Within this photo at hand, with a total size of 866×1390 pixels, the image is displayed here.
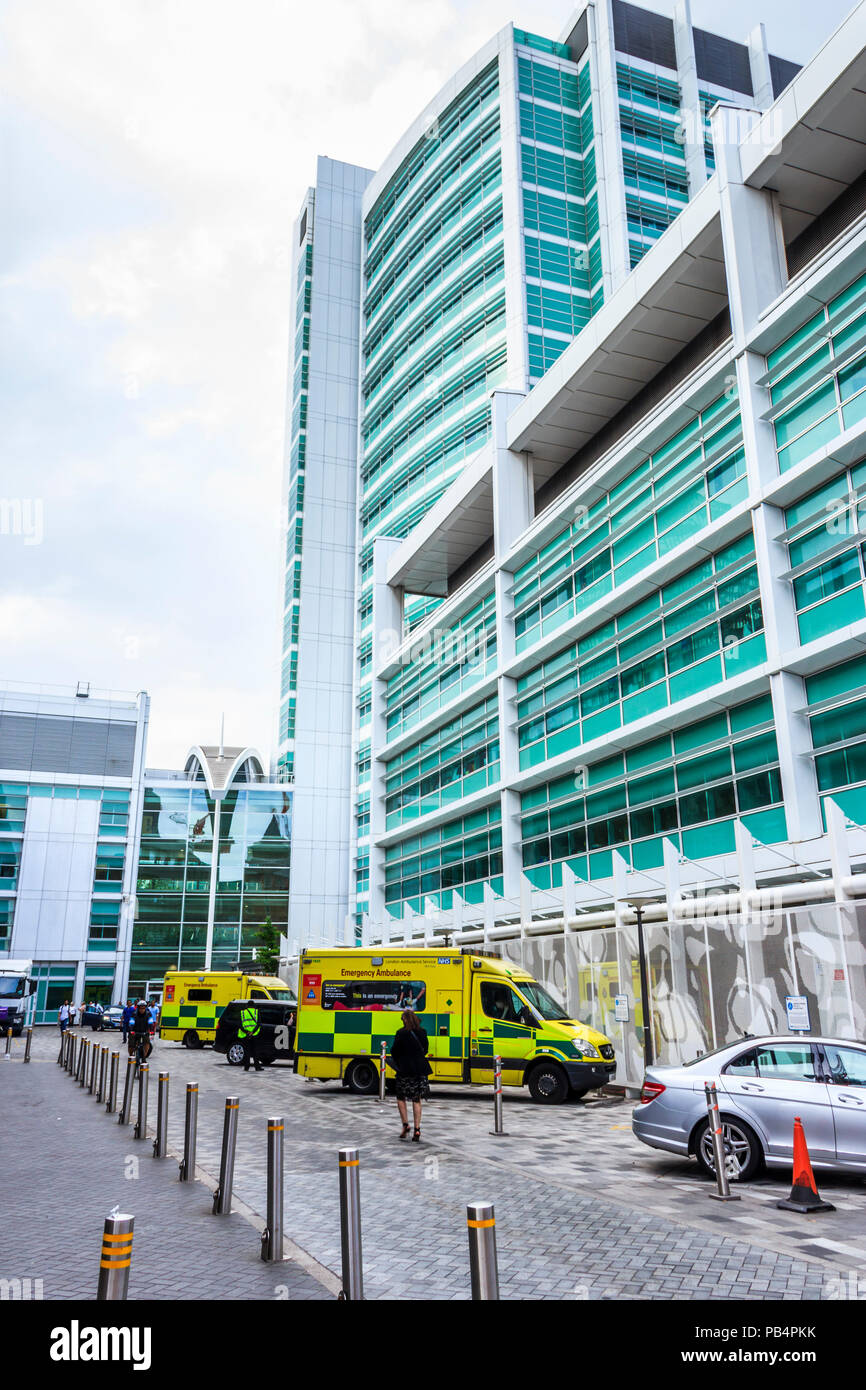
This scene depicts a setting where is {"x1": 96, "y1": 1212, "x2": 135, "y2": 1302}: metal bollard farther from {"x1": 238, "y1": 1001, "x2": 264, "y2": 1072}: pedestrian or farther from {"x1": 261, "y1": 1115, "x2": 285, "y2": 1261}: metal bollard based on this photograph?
{"x1": 238, "y1": 1001, "x2": 264, "y2": 1072}: pedestrian

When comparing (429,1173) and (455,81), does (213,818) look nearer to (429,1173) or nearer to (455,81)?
(455,81)

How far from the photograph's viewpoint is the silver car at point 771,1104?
9.23 metres

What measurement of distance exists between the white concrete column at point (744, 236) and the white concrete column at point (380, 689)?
91.6 ft

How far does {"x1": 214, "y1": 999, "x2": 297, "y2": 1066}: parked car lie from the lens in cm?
2580

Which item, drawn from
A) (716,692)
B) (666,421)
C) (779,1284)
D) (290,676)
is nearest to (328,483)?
(290,676)

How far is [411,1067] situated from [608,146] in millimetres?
57823

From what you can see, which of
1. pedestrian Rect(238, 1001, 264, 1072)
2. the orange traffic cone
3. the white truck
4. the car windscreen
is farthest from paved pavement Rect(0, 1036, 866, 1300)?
the white truck

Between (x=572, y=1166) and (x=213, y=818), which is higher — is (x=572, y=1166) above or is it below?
below

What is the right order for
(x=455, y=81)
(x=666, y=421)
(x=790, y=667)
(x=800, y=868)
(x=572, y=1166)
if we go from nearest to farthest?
(x=572, y=1166), (x=800, y=868), (x=790, y=667), (x=666, y=421), (x=455, y=81)

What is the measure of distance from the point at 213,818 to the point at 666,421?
154 ft

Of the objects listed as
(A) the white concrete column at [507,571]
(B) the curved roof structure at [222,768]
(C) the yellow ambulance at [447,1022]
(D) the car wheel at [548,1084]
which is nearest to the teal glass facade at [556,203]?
(A) the white concrete column at [507,571]

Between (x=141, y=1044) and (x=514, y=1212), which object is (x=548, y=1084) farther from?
(x=514, y=1212)

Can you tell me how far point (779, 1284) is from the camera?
18.7 feet

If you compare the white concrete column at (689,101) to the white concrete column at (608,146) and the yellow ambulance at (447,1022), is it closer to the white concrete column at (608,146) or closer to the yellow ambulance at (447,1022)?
the white concrete column at (608,146)
